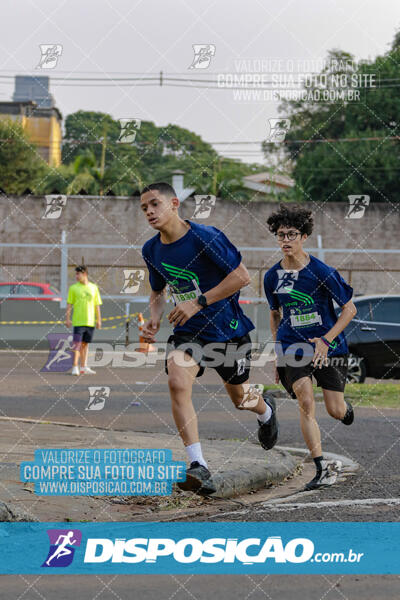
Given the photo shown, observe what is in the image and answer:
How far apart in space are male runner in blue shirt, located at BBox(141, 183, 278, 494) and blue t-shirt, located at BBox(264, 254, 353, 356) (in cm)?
63

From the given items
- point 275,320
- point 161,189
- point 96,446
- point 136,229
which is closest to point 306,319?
point 275,320

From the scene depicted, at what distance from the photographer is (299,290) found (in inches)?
304

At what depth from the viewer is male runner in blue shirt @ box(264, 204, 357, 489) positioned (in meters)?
7.71

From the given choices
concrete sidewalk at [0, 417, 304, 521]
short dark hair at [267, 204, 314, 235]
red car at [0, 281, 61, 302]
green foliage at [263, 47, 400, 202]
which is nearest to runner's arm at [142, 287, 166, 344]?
short dark hair at [267, 204, 314, 235]

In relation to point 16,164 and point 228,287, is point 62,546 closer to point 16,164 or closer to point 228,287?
point 228,287

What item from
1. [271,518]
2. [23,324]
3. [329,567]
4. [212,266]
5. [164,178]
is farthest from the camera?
[164,178]

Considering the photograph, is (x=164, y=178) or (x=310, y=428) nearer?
(x=310, y=428)

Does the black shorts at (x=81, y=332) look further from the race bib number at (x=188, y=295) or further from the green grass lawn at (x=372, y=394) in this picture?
the race bib number at (x=188, y=295)

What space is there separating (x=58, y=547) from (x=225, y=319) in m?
2.20

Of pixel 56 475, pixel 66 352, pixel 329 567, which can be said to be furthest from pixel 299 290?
pixel 66 352

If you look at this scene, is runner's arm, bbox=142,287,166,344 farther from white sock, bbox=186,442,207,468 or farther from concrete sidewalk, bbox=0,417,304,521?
concrete sidewalk, bbox=0,417,304,521

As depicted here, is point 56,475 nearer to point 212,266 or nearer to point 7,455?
point 7,455

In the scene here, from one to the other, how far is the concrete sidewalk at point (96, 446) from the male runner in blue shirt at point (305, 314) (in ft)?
2.02

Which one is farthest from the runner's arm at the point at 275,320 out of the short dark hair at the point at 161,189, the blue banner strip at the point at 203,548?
the blue banner strip at the point at 203,548
